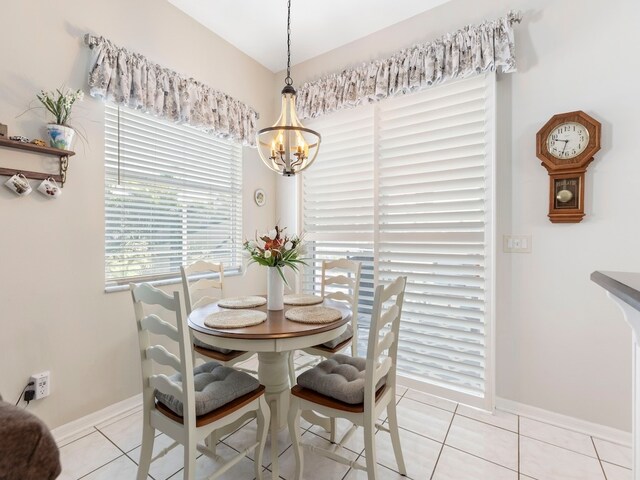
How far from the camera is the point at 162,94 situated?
7.41 ft

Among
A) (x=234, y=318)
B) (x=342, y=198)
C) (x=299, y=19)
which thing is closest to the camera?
(x=234, y=318)

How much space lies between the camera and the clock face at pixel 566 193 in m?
1.91

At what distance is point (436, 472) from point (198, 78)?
3.21 metres

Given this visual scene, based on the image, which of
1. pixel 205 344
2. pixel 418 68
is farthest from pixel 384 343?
pixel 418 68

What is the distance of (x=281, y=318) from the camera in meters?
1.66

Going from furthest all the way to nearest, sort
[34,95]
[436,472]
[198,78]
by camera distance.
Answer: [198,78] < [34,95] < [436,472]

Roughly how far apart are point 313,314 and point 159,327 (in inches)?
29.7

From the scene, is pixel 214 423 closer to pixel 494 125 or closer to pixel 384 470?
pixel 384 470

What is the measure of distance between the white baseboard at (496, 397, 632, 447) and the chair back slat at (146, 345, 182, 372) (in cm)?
218

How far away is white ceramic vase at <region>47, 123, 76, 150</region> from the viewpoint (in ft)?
5.68

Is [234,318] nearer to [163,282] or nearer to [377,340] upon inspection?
[377,340]

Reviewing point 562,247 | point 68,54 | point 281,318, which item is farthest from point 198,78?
point 562,247

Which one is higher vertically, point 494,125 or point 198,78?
point 198,78

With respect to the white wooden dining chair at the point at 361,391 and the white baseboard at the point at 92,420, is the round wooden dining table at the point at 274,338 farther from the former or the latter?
the white baseboard at the point at 92,420
